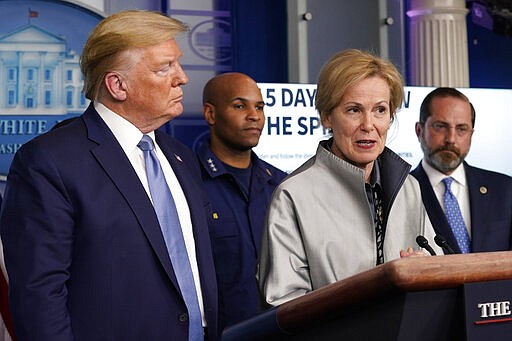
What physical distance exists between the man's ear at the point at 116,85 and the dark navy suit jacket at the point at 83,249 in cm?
14

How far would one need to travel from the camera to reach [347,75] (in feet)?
5.65

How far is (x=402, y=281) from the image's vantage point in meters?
0.90

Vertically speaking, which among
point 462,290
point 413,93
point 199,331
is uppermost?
point 413,93

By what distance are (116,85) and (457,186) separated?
1444 mm

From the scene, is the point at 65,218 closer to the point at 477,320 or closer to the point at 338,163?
the point at 338,163

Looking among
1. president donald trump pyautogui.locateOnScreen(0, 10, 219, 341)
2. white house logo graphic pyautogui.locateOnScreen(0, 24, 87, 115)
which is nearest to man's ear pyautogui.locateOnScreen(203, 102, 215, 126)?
white house logo graphic pyautogui.locateOnScreen(0, 24, 87, 115)

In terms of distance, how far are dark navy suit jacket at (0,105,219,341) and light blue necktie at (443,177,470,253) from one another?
1.24 m

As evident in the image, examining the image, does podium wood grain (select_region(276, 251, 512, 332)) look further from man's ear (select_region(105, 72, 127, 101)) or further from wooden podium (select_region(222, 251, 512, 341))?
man's ear (select_region(105, 72, 127, 101))

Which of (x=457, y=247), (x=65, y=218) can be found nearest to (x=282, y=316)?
(x=65, y=218)

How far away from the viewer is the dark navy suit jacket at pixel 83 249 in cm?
166

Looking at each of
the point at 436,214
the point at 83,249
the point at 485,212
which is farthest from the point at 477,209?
the point at 83,249

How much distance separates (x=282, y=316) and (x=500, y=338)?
0.92 ft

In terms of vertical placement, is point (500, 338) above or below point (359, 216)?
below

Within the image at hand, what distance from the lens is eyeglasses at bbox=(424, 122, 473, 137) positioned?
3.02 metres
